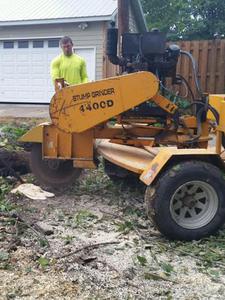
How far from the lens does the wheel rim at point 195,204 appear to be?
4.74m

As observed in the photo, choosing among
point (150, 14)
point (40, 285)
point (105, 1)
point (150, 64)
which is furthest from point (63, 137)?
point (150, 14)

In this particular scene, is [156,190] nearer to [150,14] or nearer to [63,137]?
[63,137]

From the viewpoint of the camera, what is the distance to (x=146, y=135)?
6270mm

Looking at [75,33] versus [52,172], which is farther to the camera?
[75,33]

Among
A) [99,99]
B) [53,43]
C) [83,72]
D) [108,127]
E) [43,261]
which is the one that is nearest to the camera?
[43,261]

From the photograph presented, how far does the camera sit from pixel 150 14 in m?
34.2

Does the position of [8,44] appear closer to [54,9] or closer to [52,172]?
[54,9]

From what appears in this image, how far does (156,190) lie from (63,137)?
1897mm

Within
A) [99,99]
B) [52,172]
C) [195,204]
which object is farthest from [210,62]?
[195,204]

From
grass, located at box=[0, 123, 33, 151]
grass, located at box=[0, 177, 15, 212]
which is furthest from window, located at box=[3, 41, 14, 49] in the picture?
grass, located at box=[0, 177, 15, 212]

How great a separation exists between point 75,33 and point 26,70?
2.77 m

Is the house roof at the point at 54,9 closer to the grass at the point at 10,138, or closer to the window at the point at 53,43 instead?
the window at the point at 53,43

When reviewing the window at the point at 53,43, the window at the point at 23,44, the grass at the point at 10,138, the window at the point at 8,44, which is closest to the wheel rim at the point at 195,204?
the grass at the point at 10,138

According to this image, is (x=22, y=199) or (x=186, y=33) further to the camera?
(x=186, y=33)
